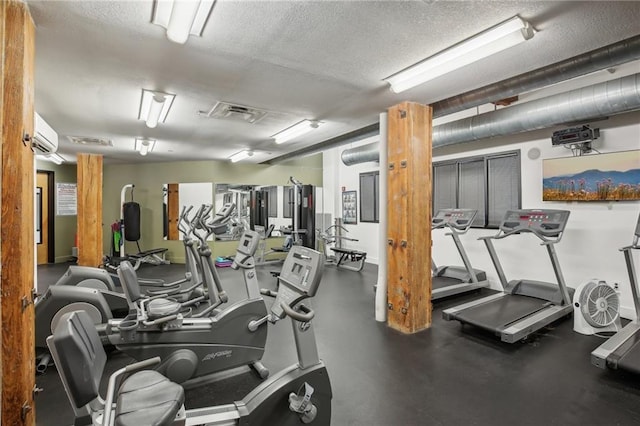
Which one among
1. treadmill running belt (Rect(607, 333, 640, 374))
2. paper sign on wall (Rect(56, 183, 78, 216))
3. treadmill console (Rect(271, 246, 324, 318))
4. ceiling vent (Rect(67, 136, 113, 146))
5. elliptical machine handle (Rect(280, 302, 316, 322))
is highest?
ceiling vent (Rect(67, 136, 113, 146))

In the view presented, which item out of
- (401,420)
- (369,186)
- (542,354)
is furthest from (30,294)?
(369,186)

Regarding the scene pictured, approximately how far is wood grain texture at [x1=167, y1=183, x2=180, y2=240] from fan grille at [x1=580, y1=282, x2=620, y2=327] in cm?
818

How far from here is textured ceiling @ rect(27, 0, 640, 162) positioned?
1.99m

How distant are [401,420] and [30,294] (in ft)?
8.10

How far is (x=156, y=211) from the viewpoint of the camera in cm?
848

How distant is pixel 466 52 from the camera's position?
247 centimetres

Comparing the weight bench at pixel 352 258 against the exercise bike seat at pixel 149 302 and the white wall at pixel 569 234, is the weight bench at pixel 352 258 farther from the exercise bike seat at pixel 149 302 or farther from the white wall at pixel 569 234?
the exercise bike seat at pixel 149 302

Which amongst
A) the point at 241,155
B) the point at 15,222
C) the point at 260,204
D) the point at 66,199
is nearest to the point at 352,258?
the point at 260,204

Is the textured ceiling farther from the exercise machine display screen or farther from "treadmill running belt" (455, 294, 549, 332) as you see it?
"treadmill running belt" (455, 294, 549, 332)

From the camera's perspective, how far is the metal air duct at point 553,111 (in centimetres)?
330

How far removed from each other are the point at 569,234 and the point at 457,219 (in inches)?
57.2

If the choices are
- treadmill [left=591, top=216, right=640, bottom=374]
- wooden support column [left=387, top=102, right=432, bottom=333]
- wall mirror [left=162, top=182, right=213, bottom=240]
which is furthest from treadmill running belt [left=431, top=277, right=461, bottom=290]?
wall mirror [left=162, top=182, right=213, bottom=240]

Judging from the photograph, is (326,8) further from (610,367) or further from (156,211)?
(156,211)

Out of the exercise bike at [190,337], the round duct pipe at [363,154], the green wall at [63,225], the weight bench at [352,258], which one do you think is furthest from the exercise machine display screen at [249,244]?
the green wall at [63,225]
